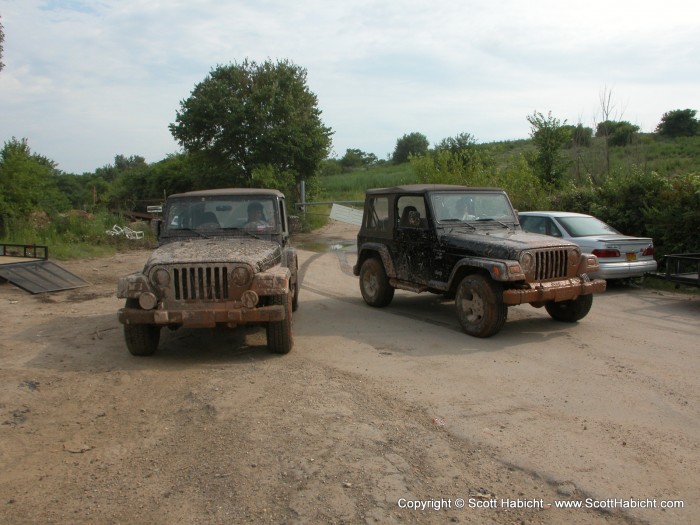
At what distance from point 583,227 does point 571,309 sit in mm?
3887

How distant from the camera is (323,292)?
1185 centimetres

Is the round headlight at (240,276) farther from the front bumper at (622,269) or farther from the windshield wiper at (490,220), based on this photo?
the front bumper at (622,269)

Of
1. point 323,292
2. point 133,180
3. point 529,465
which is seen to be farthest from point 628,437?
point 133,180

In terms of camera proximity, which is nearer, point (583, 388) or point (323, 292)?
point (583, 388)

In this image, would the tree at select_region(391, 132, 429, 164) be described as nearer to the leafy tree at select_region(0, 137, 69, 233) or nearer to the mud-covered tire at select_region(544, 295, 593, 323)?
the leafy tree at select_region(0, 137, 69, 233)

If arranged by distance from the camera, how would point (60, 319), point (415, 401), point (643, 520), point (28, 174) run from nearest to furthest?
1. point (643, 520)
2. point (415, 401)
3. point (60, 319)
4. point (28, 174)

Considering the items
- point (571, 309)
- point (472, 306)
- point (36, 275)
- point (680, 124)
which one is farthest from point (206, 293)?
point (680, 124)

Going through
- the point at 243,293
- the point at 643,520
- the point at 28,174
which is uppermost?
the point at 28,174

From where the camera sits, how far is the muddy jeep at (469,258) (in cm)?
743

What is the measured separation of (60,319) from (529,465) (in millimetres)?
7522

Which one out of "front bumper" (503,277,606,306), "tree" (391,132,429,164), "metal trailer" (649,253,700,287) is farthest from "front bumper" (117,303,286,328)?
"tree" (391,132,429,164)

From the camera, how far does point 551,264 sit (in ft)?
25.1

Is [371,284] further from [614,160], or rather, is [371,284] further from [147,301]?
[614,160]

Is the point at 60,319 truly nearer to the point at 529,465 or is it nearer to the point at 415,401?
the point at 415,401
